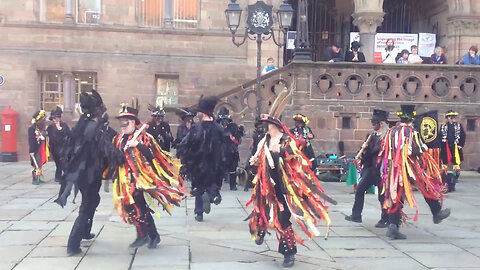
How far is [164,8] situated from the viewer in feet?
60.1

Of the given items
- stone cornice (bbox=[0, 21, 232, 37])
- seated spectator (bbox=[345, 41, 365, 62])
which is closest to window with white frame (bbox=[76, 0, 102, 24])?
stone cornice (bbox=[0, 21, 232, 37])

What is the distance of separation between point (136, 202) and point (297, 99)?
848 centimetres

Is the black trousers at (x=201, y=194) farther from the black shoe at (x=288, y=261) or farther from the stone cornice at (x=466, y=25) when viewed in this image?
the stone cornice at (x=466, y=25)

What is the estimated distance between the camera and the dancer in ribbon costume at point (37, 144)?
12.3 metres

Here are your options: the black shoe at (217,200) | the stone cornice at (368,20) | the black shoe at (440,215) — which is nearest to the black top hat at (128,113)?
the black shoe at (217,200)

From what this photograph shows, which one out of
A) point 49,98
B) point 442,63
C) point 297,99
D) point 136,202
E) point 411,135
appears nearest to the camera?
point 136,202

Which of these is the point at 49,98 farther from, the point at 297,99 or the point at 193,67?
the point at 297,99

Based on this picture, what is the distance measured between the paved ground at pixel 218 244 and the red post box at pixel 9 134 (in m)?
8.07

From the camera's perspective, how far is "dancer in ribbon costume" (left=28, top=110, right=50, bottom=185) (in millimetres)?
12273

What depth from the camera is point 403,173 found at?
23.3 feet

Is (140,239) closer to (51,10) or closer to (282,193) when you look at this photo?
(282,193)

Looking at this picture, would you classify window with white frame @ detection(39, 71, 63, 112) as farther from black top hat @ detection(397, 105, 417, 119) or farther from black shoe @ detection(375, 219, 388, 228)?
black top hat @ detection(397, 105, 417, 119)

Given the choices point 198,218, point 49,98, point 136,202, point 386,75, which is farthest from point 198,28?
point 136,202

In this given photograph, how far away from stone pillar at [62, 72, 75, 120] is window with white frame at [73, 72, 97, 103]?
5.5 inches
